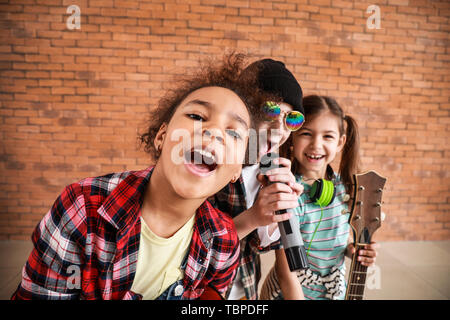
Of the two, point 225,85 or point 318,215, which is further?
point 318,215

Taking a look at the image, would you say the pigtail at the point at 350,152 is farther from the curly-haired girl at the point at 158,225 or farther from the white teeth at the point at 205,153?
the white teeth at the point at 205,153

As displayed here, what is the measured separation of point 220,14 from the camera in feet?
7.73

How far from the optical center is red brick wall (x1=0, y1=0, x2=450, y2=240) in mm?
2302

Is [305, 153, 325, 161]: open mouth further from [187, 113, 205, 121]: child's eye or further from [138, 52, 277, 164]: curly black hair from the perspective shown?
[187, 113, 205, 121]: child's eye

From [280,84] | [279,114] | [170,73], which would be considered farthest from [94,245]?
[170,73]

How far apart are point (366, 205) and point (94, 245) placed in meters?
0.92

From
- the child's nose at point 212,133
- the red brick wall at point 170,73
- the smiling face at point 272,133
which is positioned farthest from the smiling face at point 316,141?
the red brick wall at point 170,73

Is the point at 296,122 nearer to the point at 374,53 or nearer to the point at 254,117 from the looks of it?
the point at 254,117

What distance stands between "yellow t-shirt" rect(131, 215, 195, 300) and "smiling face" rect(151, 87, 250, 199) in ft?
0.54

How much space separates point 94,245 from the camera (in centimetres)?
65

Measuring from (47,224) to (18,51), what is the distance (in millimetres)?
2467

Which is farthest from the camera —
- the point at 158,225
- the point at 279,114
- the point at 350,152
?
the point at 350,152

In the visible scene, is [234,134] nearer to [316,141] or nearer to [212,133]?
[212,133]

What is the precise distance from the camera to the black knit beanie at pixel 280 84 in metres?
0.94
